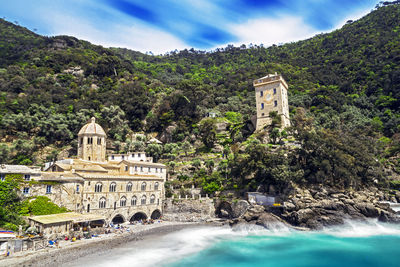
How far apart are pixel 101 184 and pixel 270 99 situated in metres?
40.2

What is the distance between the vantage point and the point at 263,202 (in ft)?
124

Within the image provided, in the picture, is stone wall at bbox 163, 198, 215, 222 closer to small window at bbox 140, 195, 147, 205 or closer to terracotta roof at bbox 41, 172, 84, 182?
small window at bbox 140, 195, 147, 205

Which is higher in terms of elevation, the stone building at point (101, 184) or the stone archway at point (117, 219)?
the stone building at point (101, 184)

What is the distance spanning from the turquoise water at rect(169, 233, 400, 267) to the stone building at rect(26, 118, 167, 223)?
49.2ft

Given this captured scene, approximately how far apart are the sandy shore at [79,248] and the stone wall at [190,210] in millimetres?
4983

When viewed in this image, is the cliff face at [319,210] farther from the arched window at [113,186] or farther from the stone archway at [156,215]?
the arched window at [113,186]

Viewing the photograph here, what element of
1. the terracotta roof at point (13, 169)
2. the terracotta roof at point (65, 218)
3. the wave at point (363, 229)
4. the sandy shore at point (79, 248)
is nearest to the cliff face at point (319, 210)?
the wave at point (363, 229)

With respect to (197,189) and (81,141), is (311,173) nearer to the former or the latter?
(197,189)

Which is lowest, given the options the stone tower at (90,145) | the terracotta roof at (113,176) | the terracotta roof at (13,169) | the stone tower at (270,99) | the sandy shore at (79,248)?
the sandy shore at (79,248)

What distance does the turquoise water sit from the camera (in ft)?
79.4

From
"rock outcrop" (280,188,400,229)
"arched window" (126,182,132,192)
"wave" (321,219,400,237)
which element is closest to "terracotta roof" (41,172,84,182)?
"arched window" (126,182,132,192)

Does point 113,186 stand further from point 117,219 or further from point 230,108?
point 230,108

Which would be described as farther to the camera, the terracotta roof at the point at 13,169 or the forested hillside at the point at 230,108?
the forested hillside at the point at 230,108

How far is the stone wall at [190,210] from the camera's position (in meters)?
41.3
